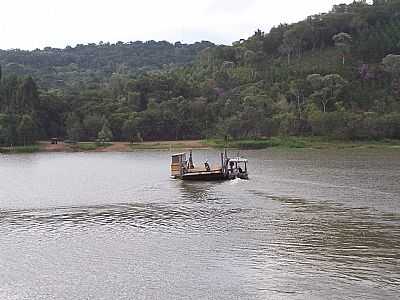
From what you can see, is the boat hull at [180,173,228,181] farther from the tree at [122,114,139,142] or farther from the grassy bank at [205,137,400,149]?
the tree at [122,114,139,142]

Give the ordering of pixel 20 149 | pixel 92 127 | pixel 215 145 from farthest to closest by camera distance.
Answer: pixel 92 127 < pixel 215 145 < pixel 20 149

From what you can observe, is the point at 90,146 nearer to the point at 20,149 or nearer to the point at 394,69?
the point at 20,149

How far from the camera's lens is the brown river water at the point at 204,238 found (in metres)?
19.2

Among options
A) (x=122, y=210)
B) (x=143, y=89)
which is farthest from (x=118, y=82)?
(x=122, y=210)

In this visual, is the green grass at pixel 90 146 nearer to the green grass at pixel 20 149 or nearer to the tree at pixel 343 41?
the green grass at pixel 20 149

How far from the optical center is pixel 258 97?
106812mm

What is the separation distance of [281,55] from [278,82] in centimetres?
2511

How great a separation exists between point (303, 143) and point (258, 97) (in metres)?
20.9

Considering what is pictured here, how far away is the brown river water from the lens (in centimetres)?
1925

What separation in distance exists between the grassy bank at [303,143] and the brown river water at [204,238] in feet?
115

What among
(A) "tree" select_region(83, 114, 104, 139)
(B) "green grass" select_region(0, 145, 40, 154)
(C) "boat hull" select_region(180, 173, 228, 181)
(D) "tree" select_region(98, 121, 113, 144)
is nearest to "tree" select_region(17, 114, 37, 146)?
(B) "green grass" select_region(0, 145, 40, 154)

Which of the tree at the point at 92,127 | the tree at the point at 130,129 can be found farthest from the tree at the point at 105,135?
the tree at the point at 130,129

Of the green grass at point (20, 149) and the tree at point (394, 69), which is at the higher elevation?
the tree at point (394, 69)

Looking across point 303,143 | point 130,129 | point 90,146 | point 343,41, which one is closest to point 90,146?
point 90,146
